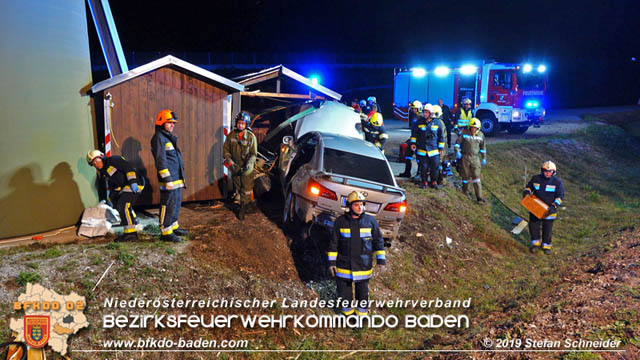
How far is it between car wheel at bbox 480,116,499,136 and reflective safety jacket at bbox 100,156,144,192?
15.6 m

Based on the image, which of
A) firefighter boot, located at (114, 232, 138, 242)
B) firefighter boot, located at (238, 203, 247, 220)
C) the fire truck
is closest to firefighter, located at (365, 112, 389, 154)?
firefighter boot, located at (238, 203, 247, 220)

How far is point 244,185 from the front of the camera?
8.41 metres

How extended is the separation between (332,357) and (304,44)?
40176mm

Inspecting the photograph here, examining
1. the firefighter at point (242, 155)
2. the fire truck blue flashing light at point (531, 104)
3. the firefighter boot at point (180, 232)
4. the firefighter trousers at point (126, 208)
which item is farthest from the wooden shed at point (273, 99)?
the fire truck blue flashing light at point (531, 104)

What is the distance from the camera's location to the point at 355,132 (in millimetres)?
10711

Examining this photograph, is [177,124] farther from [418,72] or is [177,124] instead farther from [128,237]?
[418,72]

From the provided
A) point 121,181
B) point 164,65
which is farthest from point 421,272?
point 164,65

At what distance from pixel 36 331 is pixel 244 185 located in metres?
4.78

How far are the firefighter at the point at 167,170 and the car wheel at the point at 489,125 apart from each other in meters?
Result: 15.1

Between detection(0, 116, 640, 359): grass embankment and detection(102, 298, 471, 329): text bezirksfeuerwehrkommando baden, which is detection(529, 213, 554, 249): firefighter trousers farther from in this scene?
detection(102, 298, 471, 329): text bezirksfeuerwehrkommando baden

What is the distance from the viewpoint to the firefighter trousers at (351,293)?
236 inches

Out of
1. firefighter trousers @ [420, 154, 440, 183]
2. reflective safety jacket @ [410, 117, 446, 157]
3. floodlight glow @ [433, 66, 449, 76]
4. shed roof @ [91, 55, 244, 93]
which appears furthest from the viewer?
floodlight glow @ [433, 66, 449, 76]

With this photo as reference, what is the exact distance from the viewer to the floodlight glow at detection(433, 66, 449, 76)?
20047 millimetres

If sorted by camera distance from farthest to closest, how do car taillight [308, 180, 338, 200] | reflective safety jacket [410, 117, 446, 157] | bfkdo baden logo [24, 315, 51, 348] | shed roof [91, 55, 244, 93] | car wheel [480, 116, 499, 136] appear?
1. car wheel [480, 116, 499, 136]
2. reflective safety jacket [410, 117, 446, 157]
3. shed roof [91, 55, 244, 93]
4. car taillight [308, 180, 338, 200]
5. bfkdo baden logo [24, 315, 51, 348]
